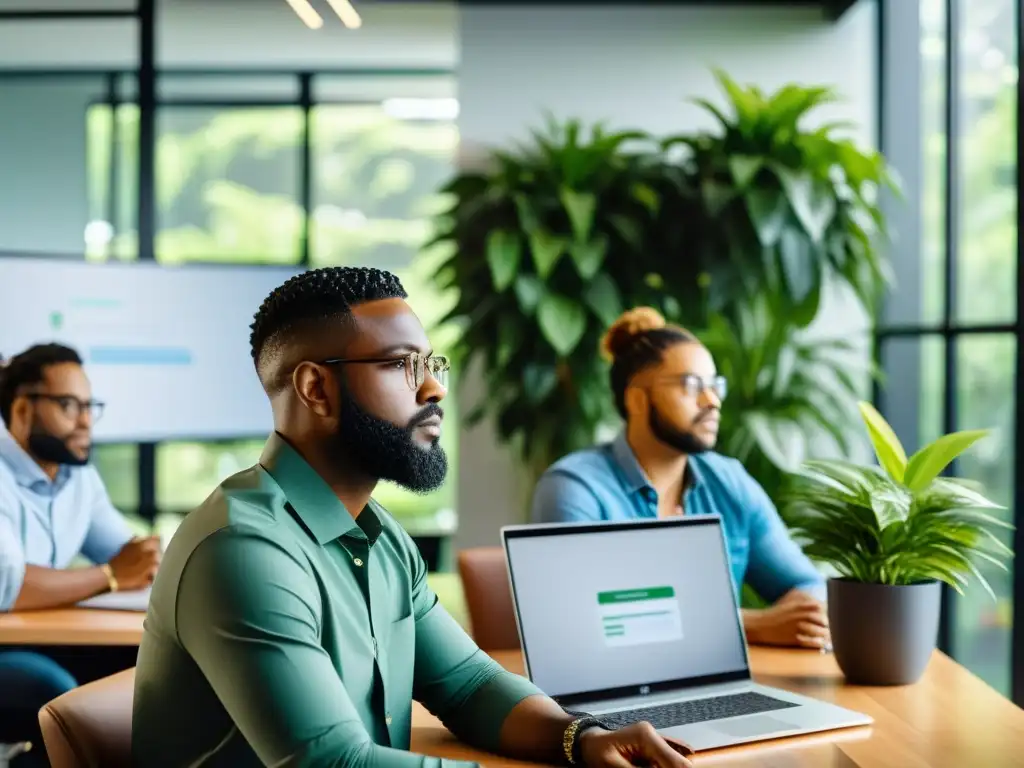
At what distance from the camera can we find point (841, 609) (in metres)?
1.90

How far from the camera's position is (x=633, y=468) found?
8.53 feet

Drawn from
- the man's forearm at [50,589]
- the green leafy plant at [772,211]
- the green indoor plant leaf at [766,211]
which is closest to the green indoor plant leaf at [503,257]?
the green leafy plant at [772,211]

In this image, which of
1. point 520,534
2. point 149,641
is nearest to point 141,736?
point 149,641

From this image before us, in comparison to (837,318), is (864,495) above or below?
below

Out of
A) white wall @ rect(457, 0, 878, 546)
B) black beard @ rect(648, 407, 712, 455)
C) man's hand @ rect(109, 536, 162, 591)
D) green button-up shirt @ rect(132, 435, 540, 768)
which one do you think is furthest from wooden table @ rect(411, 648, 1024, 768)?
white wall @ rect(457, 0, 878, 546)

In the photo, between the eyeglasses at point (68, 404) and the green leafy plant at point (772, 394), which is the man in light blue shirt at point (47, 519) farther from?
the green leafy plant at point (772, 394)

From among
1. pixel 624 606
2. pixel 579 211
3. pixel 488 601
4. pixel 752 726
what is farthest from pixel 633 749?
pixel 579 211

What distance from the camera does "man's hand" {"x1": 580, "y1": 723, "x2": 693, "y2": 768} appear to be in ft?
4.51

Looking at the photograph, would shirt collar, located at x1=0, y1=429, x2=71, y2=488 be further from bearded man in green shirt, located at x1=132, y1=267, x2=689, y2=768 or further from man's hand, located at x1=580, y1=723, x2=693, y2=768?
man's hand, located at x1=580, y1=723, x2=693, y2=768

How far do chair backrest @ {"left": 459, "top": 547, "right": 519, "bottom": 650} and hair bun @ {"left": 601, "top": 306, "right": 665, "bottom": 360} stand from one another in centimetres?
69

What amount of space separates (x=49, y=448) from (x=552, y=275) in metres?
2.01

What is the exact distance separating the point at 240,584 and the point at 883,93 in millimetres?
4202

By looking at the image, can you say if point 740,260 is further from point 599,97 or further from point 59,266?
point 59,266

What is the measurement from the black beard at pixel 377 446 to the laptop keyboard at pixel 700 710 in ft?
1.54
